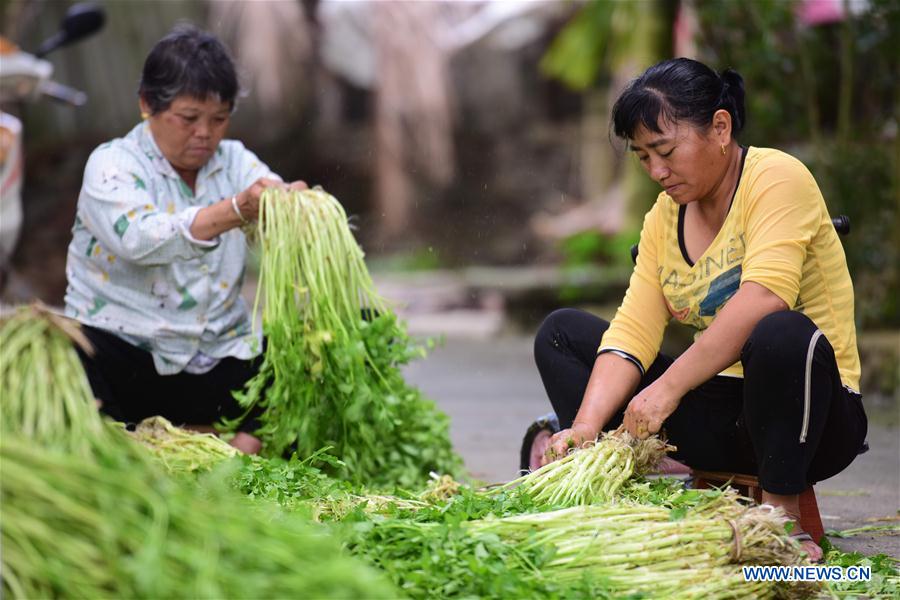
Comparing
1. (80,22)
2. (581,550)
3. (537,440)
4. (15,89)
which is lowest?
(581,550)

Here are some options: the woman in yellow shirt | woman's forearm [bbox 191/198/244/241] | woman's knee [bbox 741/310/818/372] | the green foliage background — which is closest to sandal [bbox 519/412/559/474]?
the woman in yellow shirt

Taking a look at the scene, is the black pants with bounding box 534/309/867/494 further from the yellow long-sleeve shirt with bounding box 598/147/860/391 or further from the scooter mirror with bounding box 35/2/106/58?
the scooter mirror with bounding box 35/2/106/58

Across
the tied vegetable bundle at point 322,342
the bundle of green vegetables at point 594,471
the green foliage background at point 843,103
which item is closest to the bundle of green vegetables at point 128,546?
the bundle of green vegetables at point 594,471

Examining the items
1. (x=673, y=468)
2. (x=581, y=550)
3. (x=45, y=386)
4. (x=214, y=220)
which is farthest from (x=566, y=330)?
(x=45, y=386)

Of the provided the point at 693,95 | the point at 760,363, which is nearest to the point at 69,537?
the point at 760,363

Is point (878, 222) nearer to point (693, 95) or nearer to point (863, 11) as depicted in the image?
point (863, 11)

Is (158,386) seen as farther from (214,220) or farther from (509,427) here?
(509,427)

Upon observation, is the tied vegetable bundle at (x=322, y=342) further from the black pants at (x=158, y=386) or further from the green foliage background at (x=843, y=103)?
the green foliage background at (x=843, y=103)

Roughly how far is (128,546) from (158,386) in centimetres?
205

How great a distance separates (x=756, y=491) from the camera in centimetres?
303

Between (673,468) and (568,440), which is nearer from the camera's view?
(568,440)

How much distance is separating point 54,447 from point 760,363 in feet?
5.25

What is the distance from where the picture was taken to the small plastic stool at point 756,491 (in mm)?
2871

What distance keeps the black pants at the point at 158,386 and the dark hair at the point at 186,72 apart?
2.49 feet
